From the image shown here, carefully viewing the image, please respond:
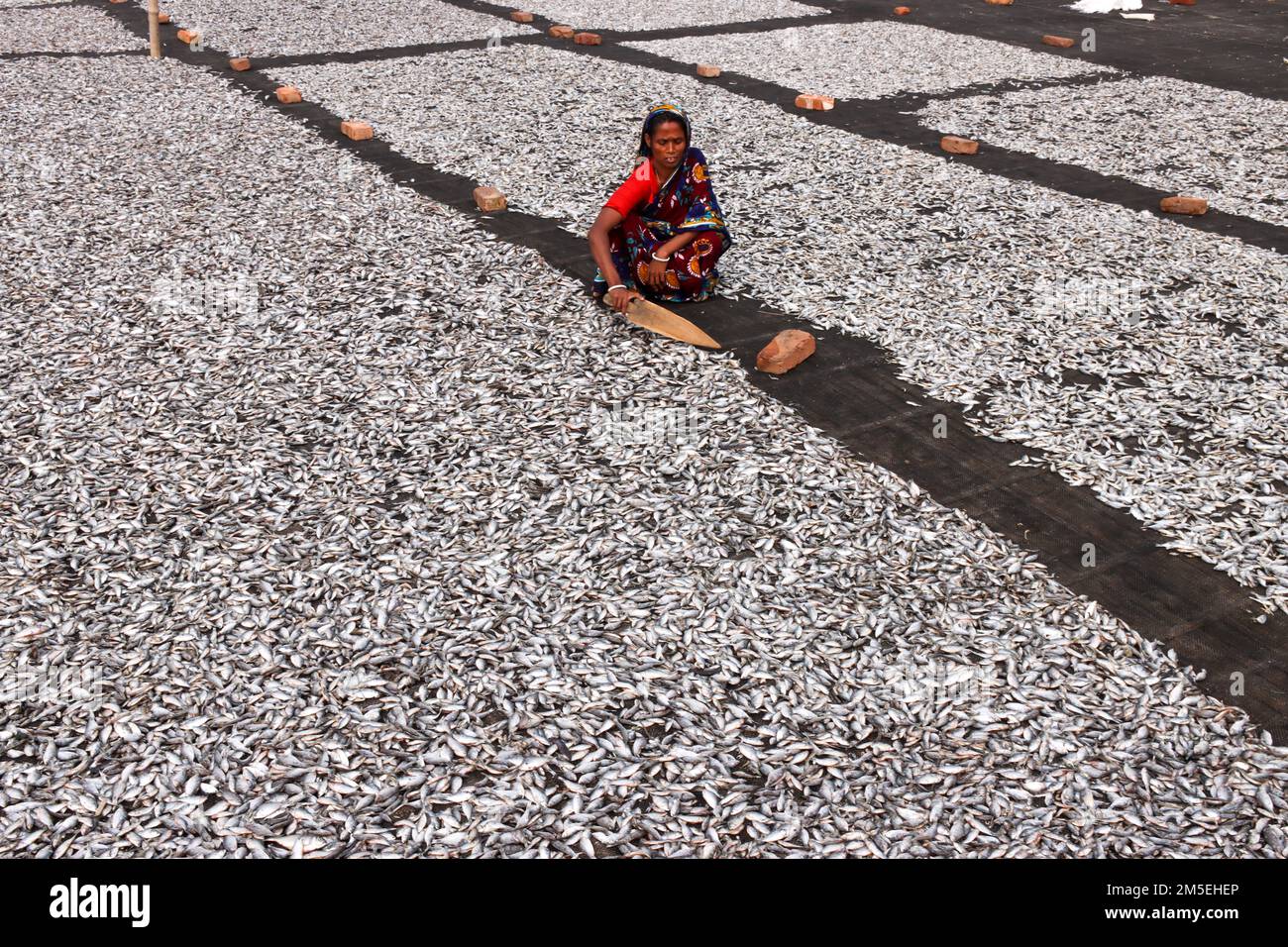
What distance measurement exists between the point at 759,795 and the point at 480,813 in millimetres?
944

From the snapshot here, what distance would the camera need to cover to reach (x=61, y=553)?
461 cm

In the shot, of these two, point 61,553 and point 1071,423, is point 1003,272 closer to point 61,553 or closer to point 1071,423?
point 1071,423

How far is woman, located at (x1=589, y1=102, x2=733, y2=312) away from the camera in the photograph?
663cm

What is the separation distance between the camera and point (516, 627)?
421cm

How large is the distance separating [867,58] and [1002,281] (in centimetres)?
809

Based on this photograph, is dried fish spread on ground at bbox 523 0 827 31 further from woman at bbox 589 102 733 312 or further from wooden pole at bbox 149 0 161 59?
woman at bbox 589 102 733 312

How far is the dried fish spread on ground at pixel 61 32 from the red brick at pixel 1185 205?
558 inches

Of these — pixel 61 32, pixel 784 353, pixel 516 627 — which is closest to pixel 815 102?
pixel 784 353

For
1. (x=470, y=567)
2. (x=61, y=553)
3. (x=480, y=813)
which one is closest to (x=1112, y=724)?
(x=480, y=813)

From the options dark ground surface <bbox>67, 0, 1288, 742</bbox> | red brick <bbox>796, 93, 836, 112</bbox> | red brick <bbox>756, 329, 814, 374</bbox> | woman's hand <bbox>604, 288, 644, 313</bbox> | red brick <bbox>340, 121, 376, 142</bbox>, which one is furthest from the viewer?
red brick <bbox>796, 93, 836, 112</bbox>

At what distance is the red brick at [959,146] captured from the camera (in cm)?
1027

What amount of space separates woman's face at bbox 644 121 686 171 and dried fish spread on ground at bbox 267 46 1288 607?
1168mm

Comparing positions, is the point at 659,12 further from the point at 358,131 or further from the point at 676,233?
the point at 676,233

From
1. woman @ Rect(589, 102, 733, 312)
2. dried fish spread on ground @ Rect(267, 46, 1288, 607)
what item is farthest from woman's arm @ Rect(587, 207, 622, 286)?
dried fish spread on ground @ Rect(267, 46, 1288, 607)
